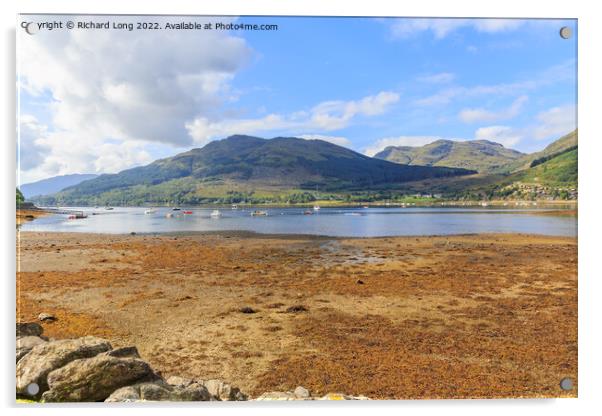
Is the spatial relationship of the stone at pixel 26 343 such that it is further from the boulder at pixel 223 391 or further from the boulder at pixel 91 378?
the boulder at pixel 223 391

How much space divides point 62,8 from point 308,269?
616 centimetres

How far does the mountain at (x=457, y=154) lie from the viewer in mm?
5625

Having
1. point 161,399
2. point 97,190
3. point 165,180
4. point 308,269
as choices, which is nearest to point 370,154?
point 308,269

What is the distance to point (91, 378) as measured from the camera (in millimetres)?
2992

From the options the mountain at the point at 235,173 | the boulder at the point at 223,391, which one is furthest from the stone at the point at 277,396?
the mountain at the point at 235,173

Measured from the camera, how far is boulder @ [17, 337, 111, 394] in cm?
304

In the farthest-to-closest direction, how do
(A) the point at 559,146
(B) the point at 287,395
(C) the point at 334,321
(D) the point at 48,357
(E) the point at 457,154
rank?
(E) the point at 457,154, (C) the point at 334,321, (A) the point at 559,146, (B) the point at 287,395, (D) the point at 48,357

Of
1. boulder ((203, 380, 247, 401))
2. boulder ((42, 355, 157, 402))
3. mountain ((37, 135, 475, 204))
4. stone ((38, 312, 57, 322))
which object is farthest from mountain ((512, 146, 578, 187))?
stone ((38, 312, 57, 322))

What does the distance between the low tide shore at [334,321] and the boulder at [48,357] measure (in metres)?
0.78

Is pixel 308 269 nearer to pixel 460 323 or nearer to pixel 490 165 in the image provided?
pixel 460 323

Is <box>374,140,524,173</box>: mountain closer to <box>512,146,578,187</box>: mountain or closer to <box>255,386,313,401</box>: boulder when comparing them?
<box>512,146,578,187</box>: mountain

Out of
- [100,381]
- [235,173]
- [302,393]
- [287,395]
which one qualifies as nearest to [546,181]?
[302,393]

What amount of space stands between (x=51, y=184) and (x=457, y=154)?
868 centimetres

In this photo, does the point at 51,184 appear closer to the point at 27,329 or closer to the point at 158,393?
the point at 27,329
